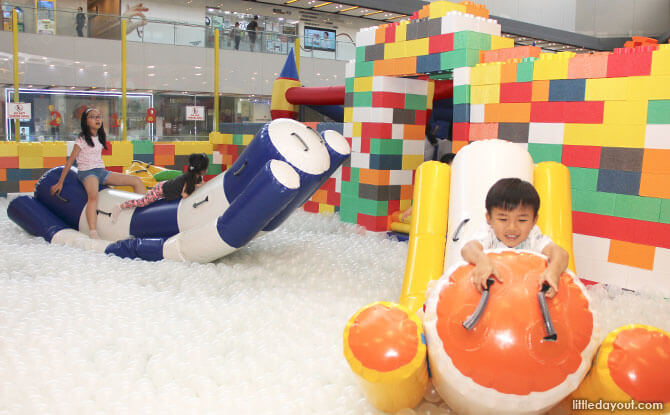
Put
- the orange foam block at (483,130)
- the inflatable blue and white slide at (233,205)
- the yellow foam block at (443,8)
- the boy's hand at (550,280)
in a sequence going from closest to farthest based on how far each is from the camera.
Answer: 1. the boy's hand at (550,280)
2. the inflatable blue and white slide at (233,205)
3. the orange foam block at (483,130)
4. the yellow foam block at (443,8)

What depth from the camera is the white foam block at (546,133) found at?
11.1 ft

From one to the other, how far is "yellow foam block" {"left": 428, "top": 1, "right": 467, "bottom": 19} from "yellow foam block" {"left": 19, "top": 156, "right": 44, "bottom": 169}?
3.86 meters

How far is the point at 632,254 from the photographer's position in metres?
3.08

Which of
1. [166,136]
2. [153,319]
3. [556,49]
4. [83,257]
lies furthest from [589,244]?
[556,49]

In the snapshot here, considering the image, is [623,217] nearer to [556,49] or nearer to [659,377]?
[659,377]

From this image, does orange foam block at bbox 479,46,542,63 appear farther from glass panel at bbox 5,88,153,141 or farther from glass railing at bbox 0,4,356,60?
glass railing at bbox 0,4,356,60

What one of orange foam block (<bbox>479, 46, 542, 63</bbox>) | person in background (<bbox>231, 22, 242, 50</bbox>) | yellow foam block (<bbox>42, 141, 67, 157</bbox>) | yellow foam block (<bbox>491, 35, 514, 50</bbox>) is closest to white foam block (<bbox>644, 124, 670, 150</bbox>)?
orange foam block (<bbox>479, 46, 542, 63</bbox>)

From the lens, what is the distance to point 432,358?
1.62 metres

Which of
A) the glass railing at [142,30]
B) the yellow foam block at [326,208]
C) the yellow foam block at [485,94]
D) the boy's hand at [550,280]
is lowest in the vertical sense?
the yellow foam block at [326,208]

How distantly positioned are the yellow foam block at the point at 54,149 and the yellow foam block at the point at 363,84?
2.95m

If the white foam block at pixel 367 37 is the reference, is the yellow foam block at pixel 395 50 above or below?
below

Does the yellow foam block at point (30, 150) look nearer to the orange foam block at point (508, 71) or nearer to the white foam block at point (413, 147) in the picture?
the white foam block at point (413, 147)

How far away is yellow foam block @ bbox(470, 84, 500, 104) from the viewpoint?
12.0ft

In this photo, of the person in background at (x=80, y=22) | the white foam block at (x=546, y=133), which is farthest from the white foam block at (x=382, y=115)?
the person in background at (x=80, y=22)
